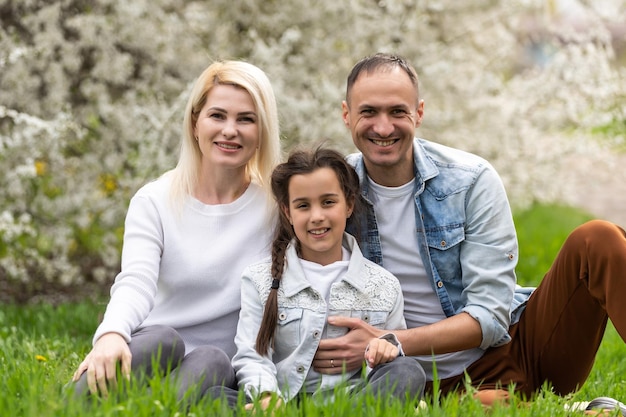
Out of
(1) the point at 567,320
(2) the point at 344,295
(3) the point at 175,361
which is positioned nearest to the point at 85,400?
(3) the point at 175,361

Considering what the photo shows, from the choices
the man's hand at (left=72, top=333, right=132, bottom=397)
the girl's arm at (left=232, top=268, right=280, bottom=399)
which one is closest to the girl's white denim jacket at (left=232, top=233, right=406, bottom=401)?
the girl's arm at (left=232, top=268, right=280, bottom=399)

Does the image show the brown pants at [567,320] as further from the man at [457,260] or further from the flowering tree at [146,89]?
the flowering tree at [146,89]

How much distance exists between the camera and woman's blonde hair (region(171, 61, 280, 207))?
133 inches

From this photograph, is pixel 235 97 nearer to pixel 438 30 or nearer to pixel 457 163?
pixel 457 163

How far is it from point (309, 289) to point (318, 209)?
0.95ft

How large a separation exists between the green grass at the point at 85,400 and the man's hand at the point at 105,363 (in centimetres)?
6

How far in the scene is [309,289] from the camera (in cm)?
308

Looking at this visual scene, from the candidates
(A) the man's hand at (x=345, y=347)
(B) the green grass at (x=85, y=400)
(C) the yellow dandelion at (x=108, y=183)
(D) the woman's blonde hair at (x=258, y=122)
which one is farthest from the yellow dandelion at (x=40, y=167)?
(A) the man's hand at (x=345, y=347)

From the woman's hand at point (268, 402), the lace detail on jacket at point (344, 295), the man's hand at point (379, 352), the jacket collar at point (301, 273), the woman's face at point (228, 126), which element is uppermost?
the woman's face at point (228, 126)

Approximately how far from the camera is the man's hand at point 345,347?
2.96m

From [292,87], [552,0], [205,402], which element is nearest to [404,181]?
[205,402]

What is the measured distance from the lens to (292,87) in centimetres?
685

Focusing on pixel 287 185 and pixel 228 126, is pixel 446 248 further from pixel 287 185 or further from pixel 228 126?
pixel 228 126

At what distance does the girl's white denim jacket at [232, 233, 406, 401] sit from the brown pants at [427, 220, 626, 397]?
1.37 ft
